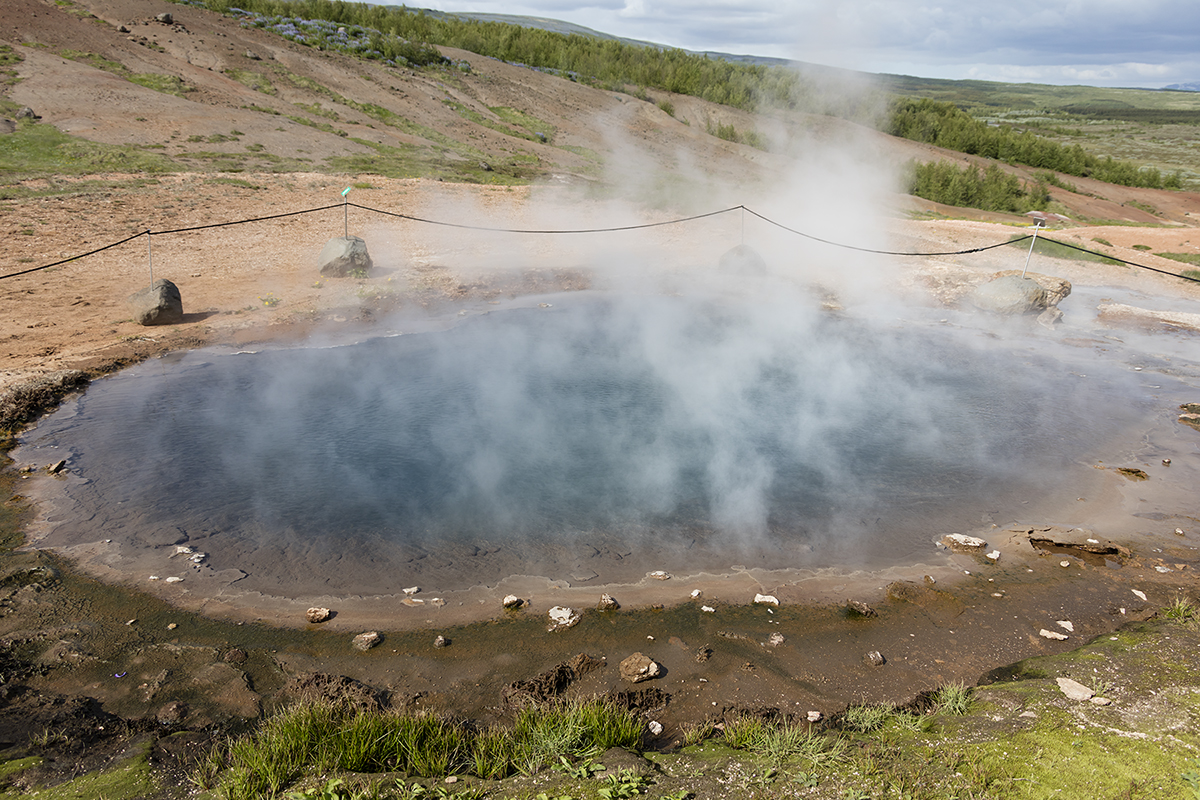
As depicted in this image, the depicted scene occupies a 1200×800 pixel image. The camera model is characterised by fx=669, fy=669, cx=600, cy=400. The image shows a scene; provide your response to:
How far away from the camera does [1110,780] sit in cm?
290

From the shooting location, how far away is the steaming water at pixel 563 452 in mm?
5438

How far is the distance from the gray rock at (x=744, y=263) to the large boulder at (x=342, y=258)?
695 centimetres

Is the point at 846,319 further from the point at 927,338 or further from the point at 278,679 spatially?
the point at 278,679

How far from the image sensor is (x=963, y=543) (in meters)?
5.62

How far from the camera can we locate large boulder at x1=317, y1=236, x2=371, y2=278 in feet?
39.1

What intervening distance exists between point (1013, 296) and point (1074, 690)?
974cm

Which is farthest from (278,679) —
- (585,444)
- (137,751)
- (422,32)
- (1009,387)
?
(422,32)

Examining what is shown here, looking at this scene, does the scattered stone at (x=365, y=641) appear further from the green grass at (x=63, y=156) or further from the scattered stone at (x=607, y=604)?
the green grass at (x=63, y=156)

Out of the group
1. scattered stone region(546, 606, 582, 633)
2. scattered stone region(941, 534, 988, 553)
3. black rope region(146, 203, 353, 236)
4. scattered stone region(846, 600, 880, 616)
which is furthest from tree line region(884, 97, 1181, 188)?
scattered stone region(546, 606, 582, 633)

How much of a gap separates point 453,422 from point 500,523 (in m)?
2.09

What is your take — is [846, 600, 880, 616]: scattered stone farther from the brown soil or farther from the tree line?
the tree line

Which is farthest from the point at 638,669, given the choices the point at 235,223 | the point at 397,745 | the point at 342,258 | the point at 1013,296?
the point at 235,223

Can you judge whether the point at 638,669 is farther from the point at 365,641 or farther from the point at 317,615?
the point at 317,615

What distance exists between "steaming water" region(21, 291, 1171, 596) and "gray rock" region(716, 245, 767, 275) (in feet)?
10.8
